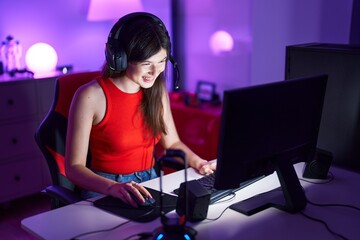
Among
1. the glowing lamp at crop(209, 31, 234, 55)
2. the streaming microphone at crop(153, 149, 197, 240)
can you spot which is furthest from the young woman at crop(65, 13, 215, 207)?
the glowing lamp at crop(209, 31, 234, 55)

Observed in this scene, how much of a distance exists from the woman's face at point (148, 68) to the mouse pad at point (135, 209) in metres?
0.43

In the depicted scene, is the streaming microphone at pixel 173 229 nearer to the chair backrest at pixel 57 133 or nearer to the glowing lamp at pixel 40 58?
the chair backrest at pixel 57 133

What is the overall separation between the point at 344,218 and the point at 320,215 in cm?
7

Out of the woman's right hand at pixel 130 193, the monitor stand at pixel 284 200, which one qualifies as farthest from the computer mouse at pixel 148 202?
the monitor stand at pixel 284 200

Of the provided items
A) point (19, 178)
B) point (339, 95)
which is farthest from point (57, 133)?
point (19, 178)

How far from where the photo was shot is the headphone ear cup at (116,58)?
5.45 ft

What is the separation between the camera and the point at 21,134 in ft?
9.91

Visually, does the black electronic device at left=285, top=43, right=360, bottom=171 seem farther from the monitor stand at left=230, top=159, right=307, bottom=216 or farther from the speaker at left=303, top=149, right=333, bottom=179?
the monitor stand at left=230, top=159, right=307, bottom=216

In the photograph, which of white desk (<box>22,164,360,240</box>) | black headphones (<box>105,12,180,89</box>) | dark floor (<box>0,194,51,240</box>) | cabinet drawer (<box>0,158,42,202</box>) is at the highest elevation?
black headphones (<box>105,12,180,89</box>)

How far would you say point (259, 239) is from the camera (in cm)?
128

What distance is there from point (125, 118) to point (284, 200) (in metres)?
0.70

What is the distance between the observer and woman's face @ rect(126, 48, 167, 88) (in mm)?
→ 1688

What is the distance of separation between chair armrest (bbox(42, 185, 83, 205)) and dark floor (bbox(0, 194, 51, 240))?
1.10 metres

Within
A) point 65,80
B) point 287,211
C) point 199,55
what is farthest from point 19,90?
point 287,211
